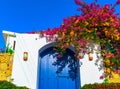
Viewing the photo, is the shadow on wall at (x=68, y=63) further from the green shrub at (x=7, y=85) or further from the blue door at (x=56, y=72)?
the green shrub at (x=7, y=85)

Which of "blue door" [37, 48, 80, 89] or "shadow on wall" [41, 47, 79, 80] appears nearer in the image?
"blue door" [37, 48, 80, 89]

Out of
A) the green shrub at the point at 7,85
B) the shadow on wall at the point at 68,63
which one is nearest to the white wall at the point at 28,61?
the shadow on wall at the point at 68,63

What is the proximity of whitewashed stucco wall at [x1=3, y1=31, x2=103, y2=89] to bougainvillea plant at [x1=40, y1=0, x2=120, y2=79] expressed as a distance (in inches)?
14.7

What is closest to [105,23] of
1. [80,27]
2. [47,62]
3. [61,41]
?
[80,27]

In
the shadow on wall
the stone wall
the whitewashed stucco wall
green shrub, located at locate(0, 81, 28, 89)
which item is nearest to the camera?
green shrub, located at locate(0, 81, 28, 89)

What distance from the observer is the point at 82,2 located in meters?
11.8

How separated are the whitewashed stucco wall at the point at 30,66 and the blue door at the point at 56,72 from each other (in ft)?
1.42

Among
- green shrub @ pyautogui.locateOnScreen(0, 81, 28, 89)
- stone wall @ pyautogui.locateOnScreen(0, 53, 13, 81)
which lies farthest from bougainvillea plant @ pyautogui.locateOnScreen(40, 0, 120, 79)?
green shrub @ pyautogui.locateOnScreen(0, 81, 28, 89)

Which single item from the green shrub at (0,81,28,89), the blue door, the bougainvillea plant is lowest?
the green shrub at (0,81,28,89)

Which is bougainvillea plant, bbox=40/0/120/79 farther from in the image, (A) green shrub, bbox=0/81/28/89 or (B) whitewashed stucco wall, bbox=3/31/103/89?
(A) green shrub, bbox=0/81/28/89

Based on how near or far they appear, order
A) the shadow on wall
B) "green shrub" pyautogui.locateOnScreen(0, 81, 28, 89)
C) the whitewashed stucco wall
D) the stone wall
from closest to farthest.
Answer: "green shrub" pyautogui.locateOnScreen(0, 81, 28, 89) < the whitewashed stucco wall < the stone wall < the shadow on wall

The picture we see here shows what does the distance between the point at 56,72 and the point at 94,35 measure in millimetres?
2058

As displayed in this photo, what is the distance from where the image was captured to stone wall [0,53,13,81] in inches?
427

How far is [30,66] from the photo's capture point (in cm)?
1074
